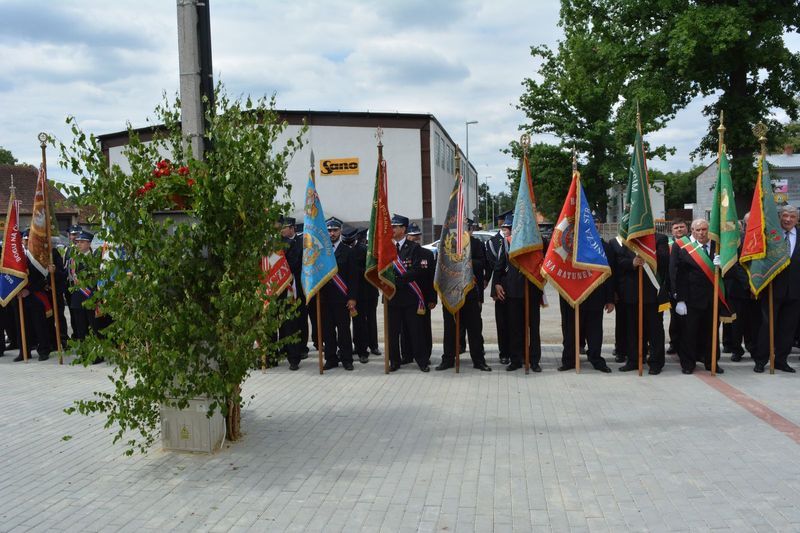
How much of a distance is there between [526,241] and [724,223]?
7.70 feet

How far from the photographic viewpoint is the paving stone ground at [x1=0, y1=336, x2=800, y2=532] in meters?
4.27

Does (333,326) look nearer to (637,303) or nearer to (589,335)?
(589,335)

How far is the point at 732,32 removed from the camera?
57.3ft

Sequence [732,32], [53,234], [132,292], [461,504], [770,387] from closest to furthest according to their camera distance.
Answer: [461,504] → [132,292] → [770,387] → [53,234] → [732,32]

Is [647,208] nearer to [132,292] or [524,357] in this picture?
[524,357]

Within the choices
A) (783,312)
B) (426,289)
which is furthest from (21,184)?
(783,312)

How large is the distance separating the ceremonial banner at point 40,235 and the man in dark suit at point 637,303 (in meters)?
8.14

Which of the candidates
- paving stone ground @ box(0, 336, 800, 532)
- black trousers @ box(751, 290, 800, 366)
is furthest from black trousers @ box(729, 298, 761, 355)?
paving stone ground @ box(0, 336, 800, 532)

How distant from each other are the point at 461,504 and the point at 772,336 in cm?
569

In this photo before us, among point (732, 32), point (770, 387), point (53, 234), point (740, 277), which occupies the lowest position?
point (770, 387)

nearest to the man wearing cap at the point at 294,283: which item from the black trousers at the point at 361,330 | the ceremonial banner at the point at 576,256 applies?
the black trousers at the point at 361,330

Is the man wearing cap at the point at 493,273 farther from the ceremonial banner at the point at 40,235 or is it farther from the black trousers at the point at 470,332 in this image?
the ceremonial banner at the point at 40,235

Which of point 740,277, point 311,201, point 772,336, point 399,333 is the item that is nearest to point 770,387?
point 772,336

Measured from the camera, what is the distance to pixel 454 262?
8836mm
